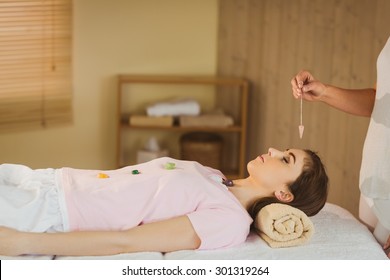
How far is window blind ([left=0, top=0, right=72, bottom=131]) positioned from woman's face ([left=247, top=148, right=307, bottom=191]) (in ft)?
5.76

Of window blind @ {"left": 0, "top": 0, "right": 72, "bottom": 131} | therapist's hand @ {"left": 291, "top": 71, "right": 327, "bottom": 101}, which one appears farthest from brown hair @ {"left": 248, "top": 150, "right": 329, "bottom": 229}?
window blind @ {"left": 0, "top": 0, "right": 72, "bottom": 131}

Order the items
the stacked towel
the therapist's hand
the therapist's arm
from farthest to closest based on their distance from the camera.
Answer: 1. the therapist's hand
2. the stacked towel
3. the therapist's arm

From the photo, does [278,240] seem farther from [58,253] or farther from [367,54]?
[367,54]

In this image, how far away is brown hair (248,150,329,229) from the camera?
164 centimetres

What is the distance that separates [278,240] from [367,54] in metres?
1.14

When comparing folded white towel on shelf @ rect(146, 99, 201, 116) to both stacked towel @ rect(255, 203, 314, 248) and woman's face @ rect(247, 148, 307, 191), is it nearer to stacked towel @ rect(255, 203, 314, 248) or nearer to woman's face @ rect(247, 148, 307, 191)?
woman's face @ rect(247, 148, 307, 191)

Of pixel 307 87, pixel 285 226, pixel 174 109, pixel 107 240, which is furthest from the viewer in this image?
pixel 174 109

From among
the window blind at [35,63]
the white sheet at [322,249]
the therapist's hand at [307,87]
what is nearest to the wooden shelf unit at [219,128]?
the window blind at [35,63]

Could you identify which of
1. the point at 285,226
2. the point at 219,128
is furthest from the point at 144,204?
the point at 219,128

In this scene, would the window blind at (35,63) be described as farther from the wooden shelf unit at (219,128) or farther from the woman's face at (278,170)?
the woman's face at (278,170)

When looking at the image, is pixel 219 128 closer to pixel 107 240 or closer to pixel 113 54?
pixel 113 54

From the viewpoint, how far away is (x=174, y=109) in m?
3.28

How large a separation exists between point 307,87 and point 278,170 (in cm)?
25

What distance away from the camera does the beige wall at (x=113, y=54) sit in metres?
3.28
